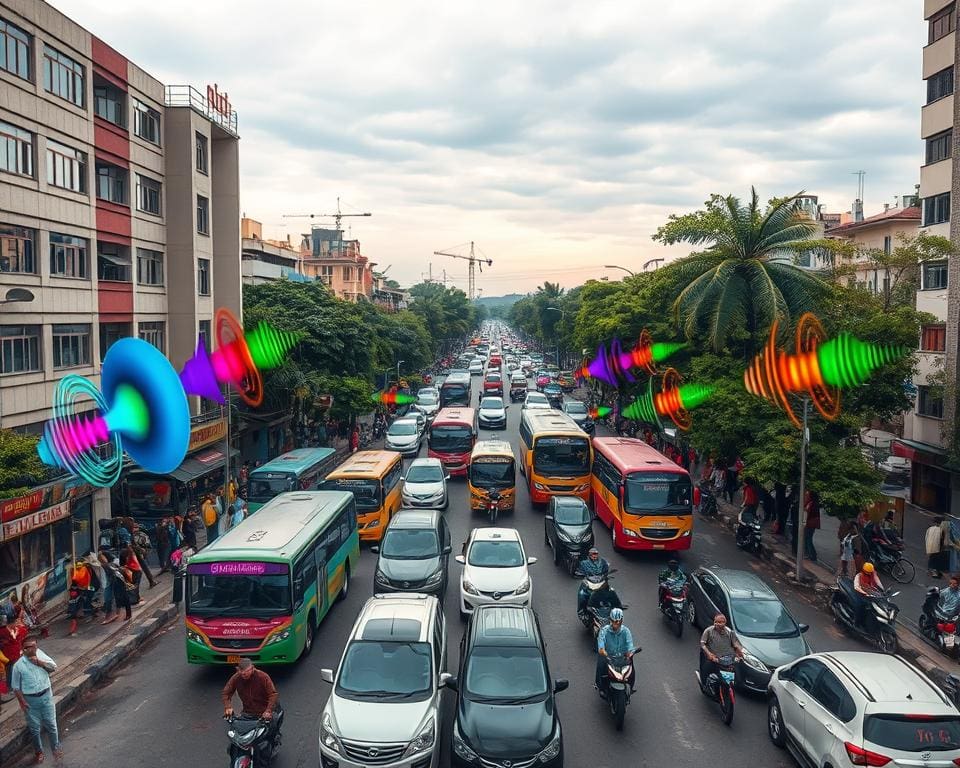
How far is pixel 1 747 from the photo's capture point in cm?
1091

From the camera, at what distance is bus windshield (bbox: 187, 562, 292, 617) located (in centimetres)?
1324

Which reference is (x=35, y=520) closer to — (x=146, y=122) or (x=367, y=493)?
(x=367, y=493)

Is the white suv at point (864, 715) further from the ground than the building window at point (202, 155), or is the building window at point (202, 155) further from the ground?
the building window at point (202, 155)

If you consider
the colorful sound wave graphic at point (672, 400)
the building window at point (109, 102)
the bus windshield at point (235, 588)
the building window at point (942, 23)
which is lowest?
the bus windshield at point (235, 588)

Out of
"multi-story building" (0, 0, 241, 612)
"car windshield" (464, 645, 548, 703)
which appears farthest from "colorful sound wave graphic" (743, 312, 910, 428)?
"multi-story building" (0, 0, 241, 612)

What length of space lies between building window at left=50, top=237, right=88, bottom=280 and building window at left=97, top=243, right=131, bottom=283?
1.02 metres

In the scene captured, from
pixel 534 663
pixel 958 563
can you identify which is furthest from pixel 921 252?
pixel 534 663

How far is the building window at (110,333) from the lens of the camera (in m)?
24.9

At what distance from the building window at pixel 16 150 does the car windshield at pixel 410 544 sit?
1315 centimetres

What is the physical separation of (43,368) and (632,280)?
3492 cm

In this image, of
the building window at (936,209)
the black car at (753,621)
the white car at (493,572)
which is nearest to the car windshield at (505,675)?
the black car at (753,621)

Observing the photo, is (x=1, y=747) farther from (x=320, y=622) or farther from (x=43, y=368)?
(x=43, y=368)

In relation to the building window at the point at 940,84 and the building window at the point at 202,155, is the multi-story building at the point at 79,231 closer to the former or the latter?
the building window at the point at 202,155

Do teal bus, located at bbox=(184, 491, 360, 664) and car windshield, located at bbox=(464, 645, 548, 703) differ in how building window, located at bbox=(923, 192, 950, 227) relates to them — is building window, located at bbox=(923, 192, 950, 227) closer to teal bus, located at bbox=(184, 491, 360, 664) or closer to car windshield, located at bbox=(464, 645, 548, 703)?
car windshield, located at bbox=(464, 645, 548, 703)
